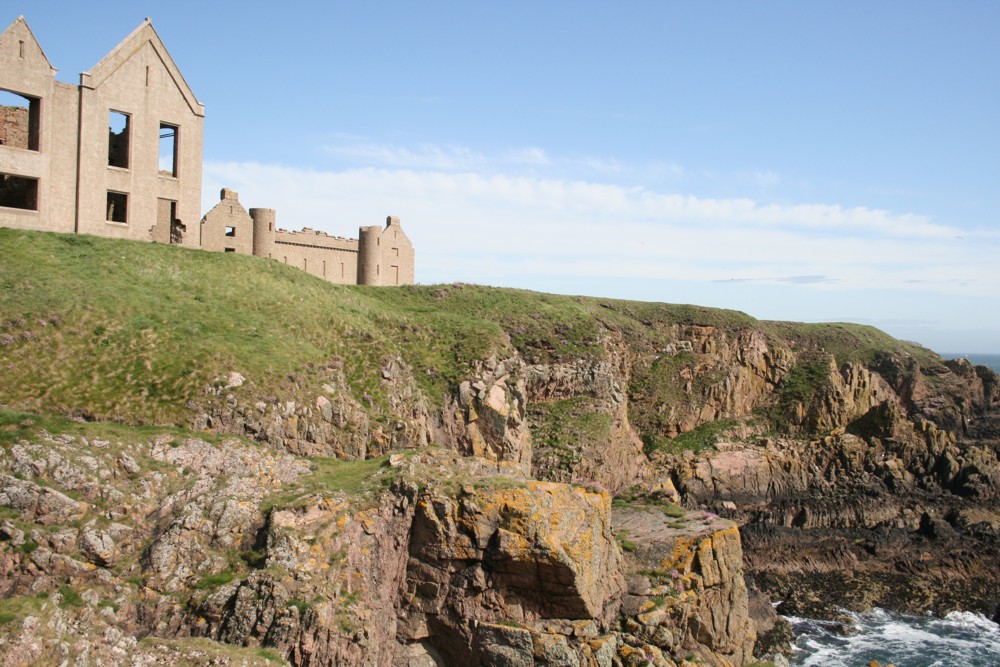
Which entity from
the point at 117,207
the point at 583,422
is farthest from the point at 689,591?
the point at 117,207

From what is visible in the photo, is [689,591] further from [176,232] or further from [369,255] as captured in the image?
[369,255]

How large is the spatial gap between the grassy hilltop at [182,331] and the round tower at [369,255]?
425 cm

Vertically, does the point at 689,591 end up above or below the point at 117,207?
below

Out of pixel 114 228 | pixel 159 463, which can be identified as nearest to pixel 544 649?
pixel 159 463

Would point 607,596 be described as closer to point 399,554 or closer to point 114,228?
point 399,554

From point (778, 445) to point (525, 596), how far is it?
39.2 meters

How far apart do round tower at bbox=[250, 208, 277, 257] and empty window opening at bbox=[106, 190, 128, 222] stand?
9.88 meters

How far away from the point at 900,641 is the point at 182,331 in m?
33.5

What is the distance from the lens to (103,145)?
3503cm

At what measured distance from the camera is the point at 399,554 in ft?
69.3

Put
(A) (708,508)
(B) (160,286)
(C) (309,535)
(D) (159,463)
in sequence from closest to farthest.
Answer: (C) (309,535) < (D) (159,463) < (B) (160,286) < (A) (708,508)

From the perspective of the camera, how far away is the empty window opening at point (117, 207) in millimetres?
36844

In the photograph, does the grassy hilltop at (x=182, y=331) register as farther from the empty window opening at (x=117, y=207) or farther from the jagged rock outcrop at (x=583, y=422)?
the empty window opening at (x=117, y=207)

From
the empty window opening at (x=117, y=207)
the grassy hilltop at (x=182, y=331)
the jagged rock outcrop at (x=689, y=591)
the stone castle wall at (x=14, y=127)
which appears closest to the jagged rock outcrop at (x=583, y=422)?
the grassy hilltop at (x=182, y=331)
